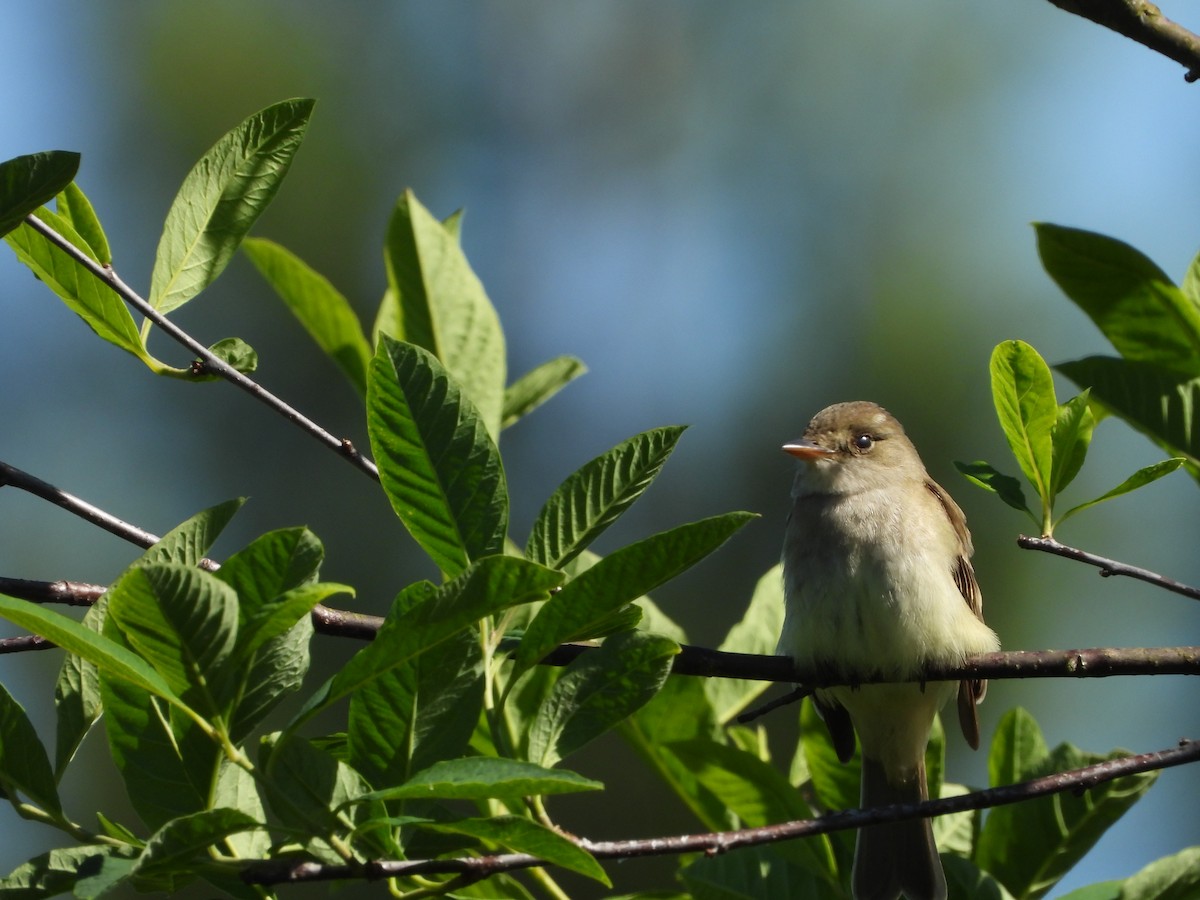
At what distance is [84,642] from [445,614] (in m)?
0.40

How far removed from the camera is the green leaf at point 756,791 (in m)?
2.48

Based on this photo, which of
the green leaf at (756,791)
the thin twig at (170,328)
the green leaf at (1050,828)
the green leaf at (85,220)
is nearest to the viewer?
the thin twig at (170,328)

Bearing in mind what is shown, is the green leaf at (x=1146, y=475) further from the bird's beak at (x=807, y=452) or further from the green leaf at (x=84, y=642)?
the bird's beak at (x=807, y=452)

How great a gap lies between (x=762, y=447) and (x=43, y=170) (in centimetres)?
1090

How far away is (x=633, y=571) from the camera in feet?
5.60

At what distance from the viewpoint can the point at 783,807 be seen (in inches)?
99.3

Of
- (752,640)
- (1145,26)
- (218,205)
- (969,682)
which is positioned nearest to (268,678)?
(218,205)

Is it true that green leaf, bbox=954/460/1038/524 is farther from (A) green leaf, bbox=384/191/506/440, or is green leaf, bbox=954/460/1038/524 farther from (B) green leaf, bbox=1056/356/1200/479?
(A) green leaf, bbox=384/191/506/440

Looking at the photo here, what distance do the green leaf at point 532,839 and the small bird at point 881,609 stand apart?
1756 millimetres

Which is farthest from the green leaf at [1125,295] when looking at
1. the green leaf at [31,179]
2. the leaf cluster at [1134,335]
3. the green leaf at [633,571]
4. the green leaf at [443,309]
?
the green leaf at [31,179]

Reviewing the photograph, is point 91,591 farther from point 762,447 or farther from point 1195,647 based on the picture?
point 762,447

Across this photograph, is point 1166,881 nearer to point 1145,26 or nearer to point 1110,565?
point 1110,565

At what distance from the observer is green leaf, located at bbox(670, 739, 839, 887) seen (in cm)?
248

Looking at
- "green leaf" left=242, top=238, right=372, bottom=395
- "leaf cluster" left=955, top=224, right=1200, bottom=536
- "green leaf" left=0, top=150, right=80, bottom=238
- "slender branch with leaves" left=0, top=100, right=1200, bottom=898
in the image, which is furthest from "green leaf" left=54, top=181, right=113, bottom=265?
"leaf cluster" left=955, top=224, right=1200, bottom=536
